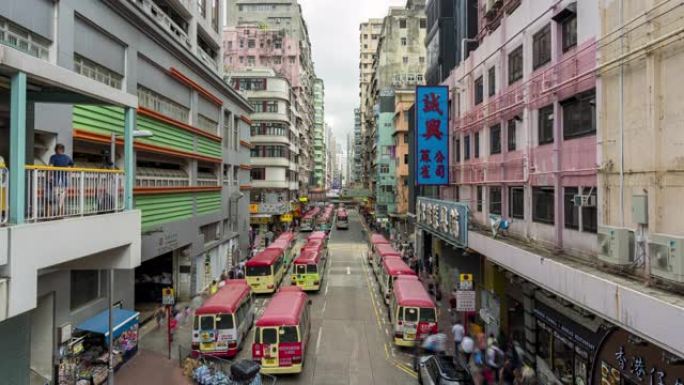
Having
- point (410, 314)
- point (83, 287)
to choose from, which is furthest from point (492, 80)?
point (83, 287)

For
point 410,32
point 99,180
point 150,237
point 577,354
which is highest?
point 410,32

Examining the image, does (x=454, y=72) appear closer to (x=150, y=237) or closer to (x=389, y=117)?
(x=150, y=237)

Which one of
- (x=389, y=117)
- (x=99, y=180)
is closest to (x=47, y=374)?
(x=99, y=180)

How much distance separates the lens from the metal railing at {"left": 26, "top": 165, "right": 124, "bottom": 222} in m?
6.98

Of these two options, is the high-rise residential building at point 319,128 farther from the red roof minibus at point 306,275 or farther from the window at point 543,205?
the window at point 543,205

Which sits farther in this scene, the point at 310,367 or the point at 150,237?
the point at 150,237

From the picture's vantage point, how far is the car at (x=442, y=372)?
12.0m

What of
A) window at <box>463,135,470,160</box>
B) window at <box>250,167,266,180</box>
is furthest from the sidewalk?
window at <box>250,167,266,180</box>

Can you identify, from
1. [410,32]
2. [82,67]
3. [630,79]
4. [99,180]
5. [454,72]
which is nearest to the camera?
[99,180]

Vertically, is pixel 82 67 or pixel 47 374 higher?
pixel 82 67

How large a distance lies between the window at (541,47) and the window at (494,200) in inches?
219

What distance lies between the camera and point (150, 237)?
1988cm

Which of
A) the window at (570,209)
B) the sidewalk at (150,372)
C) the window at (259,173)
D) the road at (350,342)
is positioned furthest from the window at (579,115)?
the window at (259,173)

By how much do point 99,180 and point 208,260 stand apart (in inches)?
866
